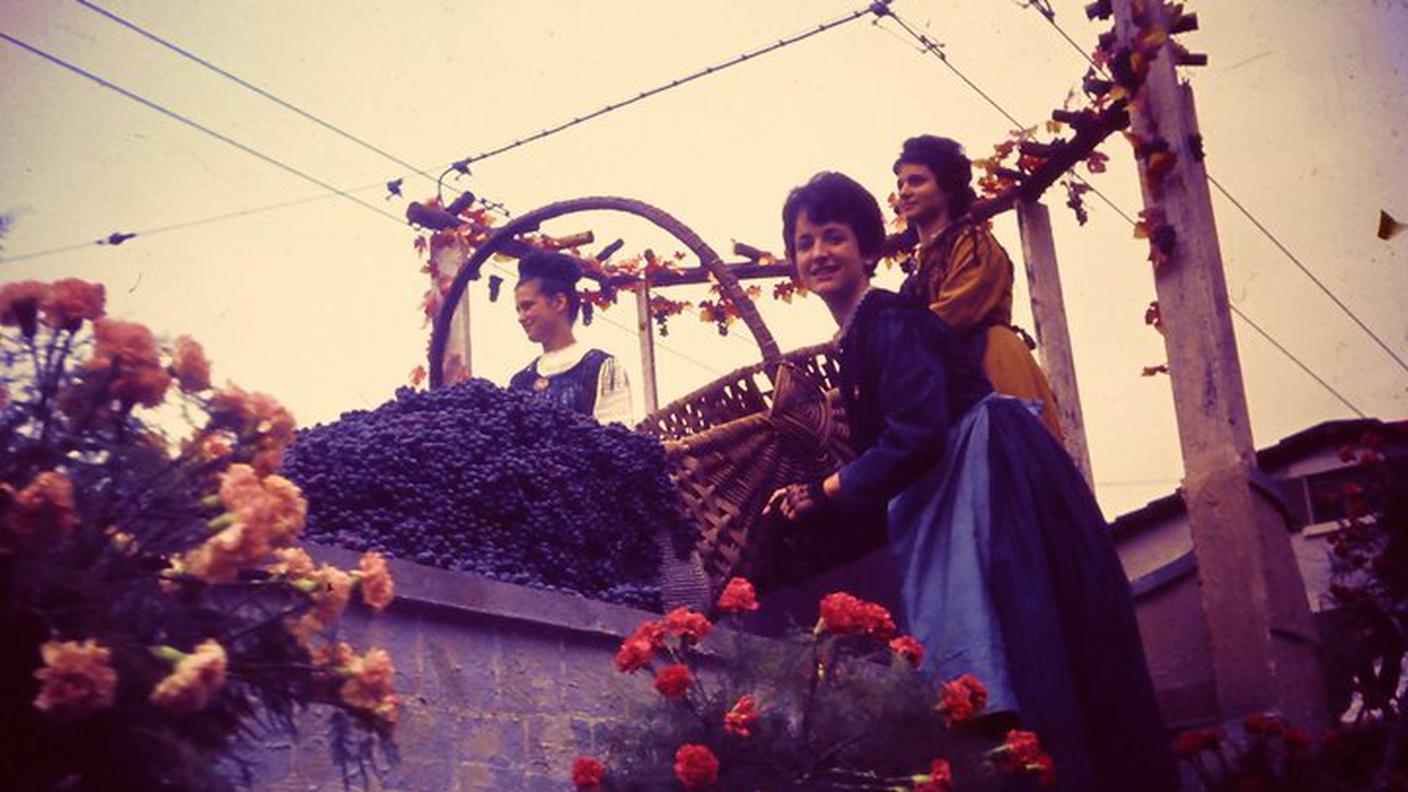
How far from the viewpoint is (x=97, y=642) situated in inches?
58.0

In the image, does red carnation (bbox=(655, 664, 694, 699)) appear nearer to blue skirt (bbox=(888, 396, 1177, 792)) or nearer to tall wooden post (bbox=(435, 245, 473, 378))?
blue skirt (bbox=(888, 396, 1177, 792))

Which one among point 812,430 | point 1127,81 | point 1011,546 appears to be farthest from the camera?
point 1127,81

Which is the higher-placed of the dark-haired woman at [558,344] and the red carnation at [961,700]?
the dark-haired woman at [558,344]

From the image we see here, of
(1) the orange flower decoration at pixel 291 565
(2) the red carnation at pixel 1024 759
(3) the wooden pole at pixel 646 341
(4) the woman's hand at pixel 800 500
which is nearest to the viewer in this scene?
(1) the orange flower decoration at pixel 291 565

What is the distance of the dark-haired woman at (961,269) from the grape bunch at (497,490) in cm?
90

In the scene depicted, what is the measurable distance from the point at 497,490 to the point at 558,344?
2.01 meters

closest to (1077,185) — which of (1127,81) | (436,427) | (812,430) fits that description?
(1127,81)

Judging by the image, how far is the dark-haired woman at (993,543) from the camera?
9.75ft

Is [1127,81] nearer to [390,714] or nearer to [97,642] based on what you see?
[390,714]

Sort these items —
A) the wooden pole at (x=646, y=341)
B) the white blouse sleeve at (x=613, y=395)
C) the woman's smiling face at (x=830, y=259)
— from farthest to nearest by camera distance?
the wooden pole at (x=646, y=341) → the white blouse sleeve at (x=613, y=395) → the woman's smiling face at (x=830, y=259)

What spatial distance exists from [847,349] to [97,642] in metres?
2.26

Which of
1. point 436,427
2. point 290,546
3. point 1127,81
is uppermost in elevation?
point 1127,81

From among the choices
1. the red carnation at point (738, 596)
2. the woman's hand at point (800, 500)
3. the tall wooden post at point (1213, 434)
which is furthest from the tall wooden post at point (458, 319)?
the red carnation at point (738, 596)

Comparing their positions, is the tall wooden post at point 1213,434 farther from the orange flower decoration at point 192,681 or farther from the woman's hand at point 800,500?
the orange flower decoration at point 192,681
